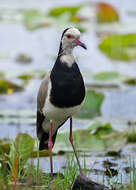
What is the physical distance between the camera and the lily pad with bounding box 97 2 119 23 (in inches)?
454

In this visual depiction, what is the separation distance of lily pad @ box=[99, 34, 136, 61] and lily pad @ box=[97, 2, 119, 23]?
1247 millimetres

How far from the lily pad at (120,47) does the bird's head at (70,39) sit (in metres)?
4.95

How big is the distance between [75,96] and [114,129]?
1939 millimetres

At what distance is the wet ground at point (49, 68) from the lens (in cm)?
630

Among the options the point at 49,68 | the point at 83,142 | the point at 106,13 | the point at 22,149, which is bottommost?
the point at 22,149

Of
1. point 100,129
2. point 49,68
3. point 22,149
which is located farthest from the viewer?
point 49,68

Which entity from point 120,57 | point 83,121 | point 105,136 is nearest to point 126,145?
point 105,136

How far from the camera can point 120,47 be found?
10.3 metres

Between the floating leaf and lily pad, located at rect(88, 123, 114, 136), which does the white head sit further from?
the floating leaf

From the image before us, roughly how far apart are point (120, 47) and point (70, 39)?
17.1 feet

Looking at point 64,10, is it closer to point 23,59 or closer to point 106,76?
point 23,59

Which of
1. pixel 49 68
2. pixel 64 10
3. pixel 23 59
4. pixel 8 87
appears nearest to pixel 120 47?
pixel 49 68

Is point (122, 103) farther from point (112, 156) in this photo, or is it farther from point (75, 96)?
point (75, 96)

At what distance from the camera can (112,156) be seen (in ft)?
21.2
